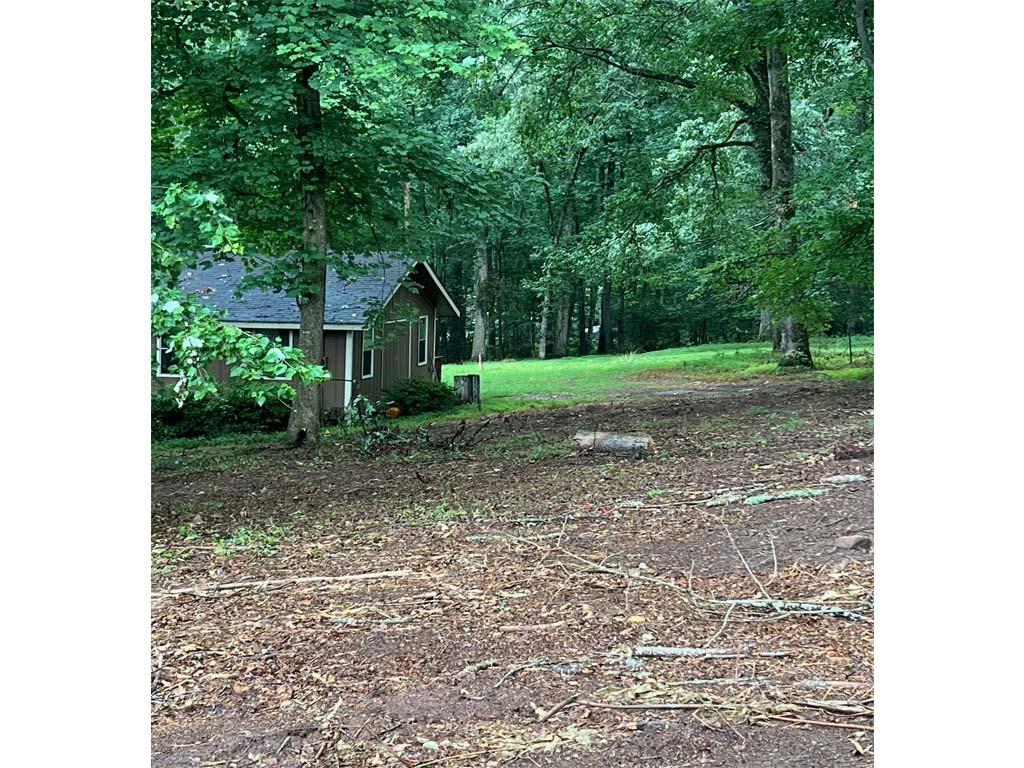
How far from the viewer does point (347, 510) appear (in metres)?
4.05

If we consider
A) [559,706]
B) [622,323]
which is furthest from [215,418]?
[559,706]

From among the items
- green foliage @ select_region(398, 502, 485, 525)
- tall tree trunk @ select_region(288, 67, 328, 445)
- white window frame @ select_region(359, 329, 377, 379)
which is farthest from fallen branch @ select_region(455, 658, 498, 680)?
white window frame @ select_region(359, 329, 377, 379)

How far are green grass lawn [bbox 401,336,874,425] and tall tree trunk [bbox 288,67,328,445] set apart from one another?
3.48 ft

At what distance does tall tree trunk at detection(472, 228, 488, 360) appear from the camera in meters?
7.10

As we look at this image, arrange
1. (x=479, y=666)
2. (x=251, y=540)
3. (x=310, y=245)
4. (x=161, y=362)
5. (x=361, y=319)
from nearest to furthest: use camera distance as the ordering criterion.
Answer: (x=479, y=666)
(x=251, y=540)
(x=161, y=362)
(x=310, y=245)
(x=361, y=319)

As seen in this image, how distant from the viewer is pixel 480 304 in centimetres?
801

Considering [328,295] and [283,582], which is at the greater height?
[328,295]

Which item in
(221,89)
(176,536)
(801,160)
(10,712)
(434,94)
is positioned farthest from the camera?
(801,160)

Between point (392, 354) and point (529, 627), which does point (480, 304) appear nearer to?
point (392, 354)

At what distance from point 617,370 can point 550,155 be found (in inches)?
75.7

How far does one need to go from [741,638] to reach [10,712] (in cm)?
166
